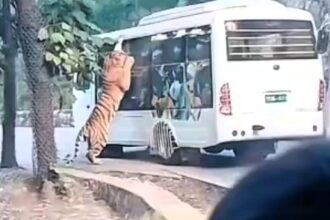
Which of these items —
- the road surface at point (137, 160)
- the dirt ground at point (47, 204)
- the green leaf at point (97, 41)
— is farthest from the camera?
the road surface at point (137, 160)

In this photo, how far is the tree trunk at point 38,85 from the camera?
272 inches

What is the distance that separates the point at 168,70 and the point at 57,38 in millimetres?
3539

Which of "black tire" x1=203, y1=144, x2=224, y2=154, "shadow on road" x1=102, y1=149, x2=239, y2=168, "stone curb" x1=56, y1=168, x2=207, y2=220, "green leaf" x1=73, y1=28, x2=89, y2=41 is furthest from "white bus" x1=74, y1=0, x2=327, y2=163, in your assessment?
"green leaf" x1=73, y1=28, x2=89, y2=41

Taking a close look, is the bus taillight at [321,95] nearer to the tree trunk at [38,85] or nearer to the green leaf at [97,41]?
the green leaf at [97,41]

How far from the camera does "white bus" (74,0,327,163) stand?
9.66m

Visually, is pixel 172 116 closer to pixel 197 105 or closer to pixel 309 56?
pixel 197 105

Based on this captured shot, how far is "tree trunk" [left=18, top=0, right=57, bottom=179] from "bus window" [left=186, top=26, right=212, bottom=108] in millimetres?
3044

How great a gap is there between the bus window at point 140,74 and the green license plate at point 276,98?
1563mm

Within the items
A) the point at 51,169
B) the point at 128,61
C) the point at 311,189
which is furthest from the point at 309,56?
the point at 311,189

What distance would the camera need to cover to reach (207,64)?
979 cm

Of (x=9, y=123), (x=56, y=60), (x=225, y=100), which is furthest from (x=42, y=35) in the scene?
(x=225, y=100)

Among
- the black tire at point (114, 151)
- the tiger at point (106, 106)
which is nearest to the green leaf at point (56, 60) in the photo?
the tiger at point (106, 106)

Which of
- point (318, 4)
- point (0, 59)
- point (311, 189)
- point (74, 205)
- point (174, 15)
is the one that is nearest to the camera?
point (311, 189)

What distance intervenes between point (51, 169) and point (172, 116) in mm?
3557
